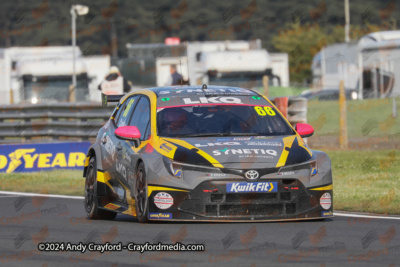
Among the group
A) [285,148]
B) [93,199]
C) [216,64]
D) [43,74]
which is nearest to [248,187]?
[285,148]

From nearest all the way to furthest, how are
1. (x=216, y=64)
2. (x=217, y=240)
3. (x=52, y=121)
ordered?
(x=217, y=240)
(x=52, y=121)
(x=216, y=64)

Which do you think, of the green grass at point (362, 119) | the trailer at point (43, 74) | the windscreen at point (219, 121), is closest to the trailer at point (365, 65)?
the green grass at point (362, 119)

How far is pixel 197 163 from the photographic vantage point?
999 centimetres

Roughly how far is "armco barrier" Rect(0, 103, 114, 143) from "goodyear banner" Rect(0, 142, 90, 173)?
2.11 metres

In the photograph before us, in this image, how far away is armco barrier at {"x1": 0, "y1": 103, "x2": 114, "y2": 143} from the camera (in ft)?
71.4

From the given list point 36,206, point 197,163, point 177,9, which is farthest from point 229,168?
point 177,9

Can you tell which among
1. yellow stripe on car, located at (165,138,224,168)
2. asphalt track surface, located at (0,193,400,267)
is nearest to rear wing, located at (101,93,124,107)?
asphalt track surface, located at (0,193,400,267)

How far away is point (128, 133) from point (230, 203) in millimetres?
1470

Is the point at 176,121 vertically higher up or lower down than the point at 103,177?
higher up

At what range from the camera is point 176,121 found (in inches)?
430

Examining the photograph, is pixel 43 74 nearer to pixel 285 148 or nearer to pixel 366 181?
pixel 366 181

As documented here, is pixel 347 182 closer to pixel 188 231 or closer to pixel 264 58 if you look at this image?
pixel 188 231

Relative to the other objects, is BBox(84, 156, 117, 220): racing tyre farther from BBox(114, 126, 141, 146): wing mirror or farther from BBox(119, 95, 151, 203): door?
BBox(114, 126, 141, 146): wing mirror

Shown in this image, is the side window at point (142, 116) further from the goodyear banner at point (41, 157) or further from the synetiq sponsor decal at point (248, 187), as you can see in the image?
the goodyear banner at point (41, 157)
